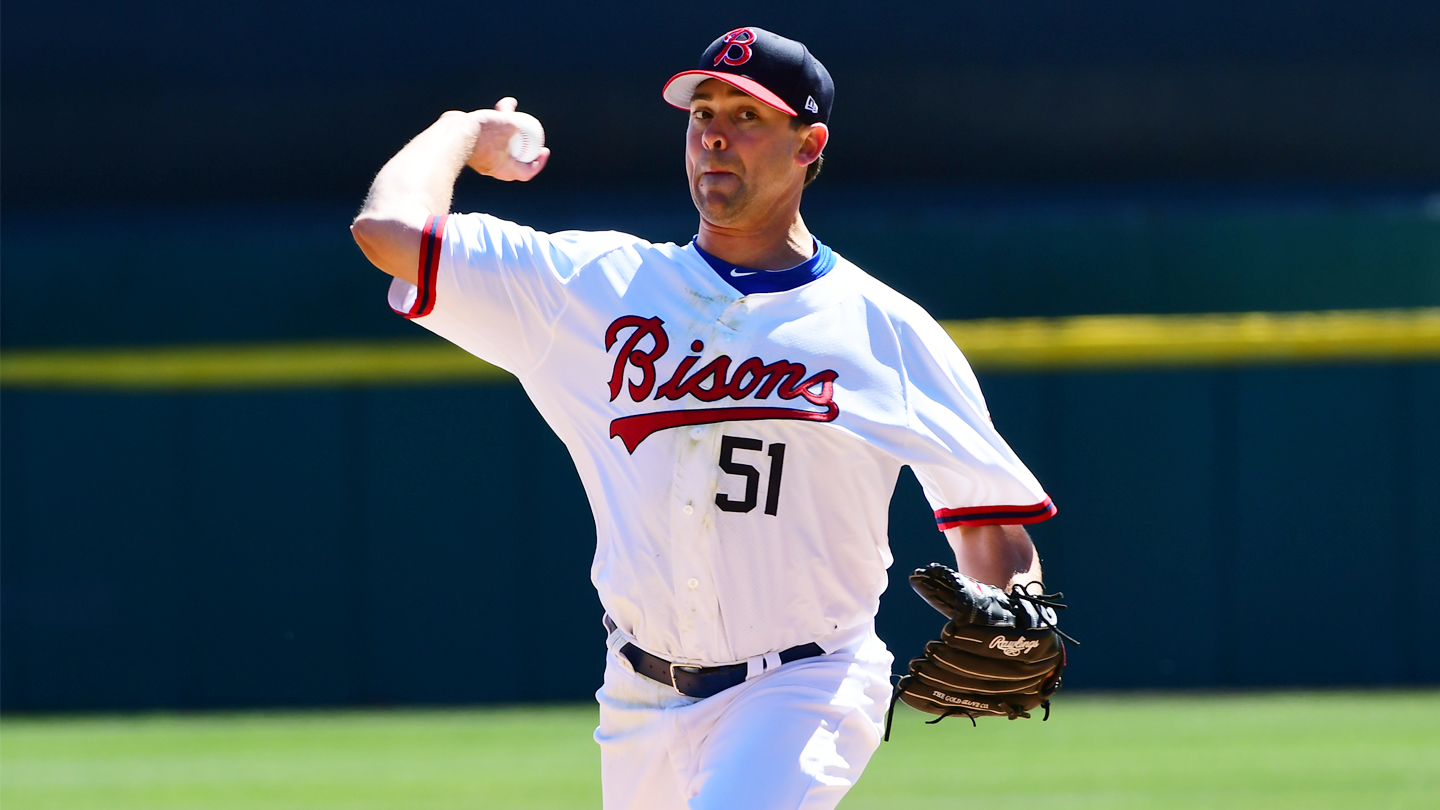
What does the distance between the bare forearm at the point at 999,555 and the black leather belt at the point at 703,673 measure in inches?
11.9

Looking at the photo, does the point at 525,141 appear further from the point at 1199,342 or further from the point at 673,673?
the point at 1199,342

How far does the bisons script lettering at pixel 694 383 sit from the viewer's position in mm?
2979

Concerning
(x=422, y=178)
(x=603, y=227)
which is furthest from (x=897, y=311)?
(x=603, y=227)

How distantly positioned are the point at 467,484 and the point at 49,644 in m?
2.27

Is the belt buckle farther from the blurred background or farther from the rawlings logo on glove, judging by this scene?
the blurred background

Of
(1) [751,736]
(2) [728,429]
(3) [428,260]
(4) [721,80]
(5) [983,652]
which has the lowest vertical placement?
(1) [751,736]

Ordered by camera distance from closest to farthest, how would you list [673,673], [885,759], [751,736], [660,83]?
1. [751,736]
2. [673,673]
3. [885,759]
4. [660,83]

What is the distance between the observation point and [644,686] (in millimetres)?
3076

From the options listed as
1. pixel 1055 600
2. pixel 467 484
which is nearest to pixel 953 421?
pixel 1055 600

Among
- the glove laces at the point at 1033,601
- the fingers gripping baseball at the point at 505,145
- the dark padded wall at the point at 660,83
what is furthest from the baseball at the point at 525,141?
the dark padded wall at the point at 660,83

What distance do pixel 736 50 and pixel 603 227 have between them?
6925mm

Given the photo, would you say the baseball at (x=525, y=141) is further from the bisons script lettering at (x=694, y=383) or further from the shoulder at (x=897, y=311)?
the shoulder at (x=897, y=311)

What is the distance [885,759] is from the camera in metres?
7.59

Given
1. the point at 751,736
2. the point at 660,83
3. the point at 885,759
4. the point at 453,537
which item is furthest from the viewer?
the point at 660,83
